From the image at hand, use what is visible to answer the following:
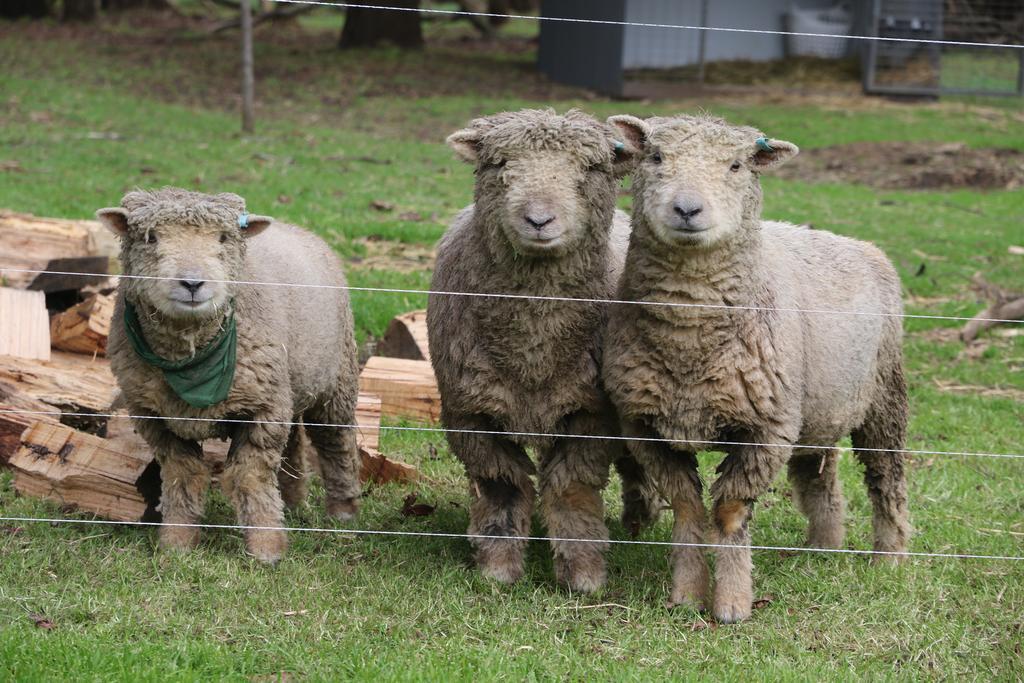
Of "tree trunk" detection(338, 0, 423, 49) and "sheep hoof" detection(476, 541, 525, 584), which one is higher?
"tree trunk" detection(338, 0, 423, 49)

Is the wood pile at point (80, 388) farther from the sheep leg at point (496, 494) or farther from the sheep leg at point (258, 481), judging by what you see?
the sheep leg at point (496, 494)

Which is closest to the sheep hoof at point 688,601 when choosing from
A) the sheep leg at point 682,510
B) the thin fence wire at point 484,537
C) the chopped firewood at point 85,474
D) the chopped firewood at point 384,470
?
the sheep leg at point 682,510

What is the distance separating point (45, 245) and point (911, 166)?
11682 millimetres

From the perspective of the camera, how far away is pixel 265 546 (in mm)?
5816

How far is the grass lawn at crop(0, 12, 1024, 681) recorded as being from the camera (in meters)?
4.94

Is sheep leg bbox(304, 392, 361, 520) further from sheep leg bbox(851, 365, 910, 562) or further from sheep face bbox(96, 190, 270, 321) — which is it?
sheep leg bbox(851, 365, 910, 562)

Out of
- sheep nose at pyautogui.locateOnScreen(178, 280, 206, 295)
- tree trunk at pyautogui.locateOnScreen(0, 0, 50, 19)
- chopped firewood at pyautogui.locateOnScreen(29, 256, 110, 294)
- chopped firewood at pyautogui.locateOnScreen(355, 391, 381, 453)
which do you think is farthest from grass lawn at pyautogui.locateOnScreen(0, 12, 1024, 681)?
tree trunk at pyautogui.locateOnScreen(0, 0, 50, 19)

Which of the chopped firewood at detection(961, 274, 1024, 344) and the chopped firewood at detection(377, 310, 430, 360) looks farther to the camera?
the chopped firewood at detection(961, 274, 1024, 344)

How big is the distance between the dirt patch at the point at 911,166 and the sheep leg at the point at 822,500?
984 cm

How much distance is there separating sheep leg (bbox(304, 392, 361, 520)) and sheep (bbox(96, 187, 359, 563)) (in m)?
0.13

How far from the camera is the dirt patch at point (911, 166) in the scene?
15867 millimetres

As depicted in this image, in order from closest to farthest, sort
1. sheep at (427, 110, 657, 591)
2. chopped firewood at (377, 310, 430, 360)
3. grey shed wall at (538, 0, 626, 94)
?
sheep at (427, 110, 657, 591), chopped firewood at (377, 310, 430, 360), grey shed wall at (538, 0, 626, 94)

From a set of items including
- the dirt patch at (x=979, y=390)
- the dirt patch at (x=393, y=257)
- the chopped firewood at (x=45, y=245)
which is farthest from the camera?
the dirt patch at (x=393, y=257)

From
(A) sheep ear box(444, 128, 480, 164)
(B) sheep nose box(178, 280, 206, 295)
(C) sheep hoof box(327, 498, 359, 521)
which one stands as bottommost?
(C) sheep hoof box(327, 498, 359, 521)
